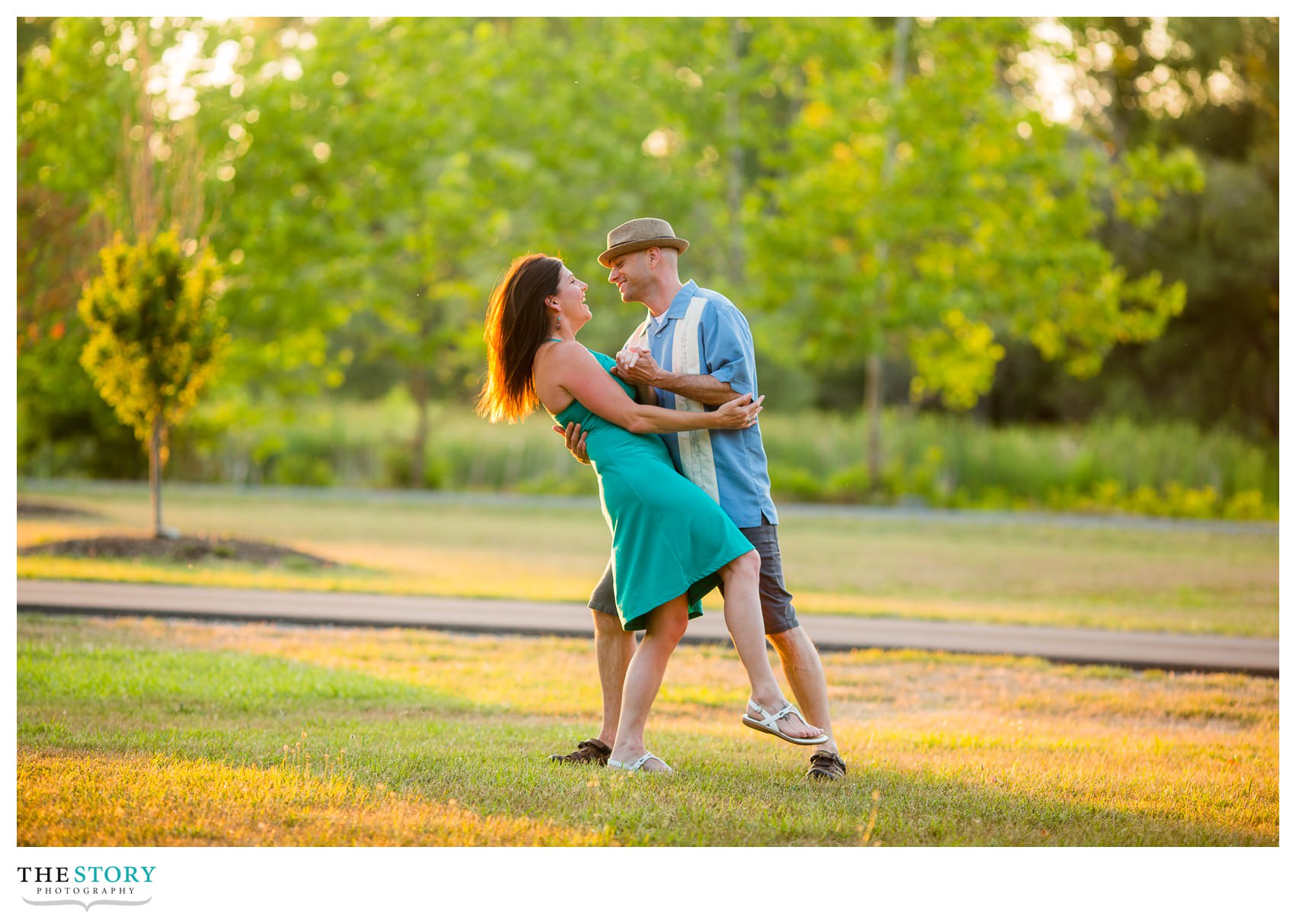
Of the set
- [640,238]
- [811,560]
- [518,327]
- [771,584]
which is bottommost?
[811,560]

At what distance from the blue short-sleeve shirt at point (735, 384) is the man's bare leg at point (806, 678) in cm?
52

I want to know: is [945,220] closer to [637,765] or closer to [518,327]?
[518,327]

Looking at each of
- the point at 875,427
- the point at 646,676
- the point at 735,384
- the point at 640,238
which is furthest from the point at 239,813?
the point at 875,427

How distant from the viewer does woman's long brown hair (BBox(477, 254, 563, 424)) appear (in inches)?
210

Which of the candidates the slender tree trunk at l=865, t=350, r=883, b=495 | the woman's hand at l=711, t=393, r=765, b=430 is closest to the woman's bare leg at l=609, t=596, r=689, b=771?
the woman's hand at l=711, t=393, r=765, b=430

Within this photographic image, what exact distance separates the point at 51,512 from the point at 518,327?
14.6m

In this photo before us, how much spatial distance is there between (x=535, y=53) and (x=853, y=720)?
68.1ft

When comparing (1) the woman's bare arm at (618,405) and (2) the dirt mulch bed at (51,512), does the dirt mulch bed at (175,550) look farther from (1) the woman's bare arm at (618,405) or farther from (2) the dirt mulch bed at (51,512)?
(1) the woman's bare arm at (618,405)

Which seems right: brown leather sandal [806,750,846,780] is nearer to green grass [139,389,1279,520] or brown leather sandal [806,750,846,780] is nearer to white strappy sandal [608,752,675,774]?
white strappy sandal [608,752,675,774]

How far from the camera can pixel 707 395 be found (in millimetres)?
5230

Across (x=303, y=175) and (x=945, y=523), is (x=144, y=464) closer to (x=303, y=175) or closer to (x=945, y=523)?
(x=303, y=175)

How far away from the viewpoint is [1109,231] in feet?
101

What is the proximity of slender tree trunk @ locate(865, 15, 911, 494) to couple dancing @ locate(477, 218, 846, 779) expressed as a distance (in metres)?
18.1
